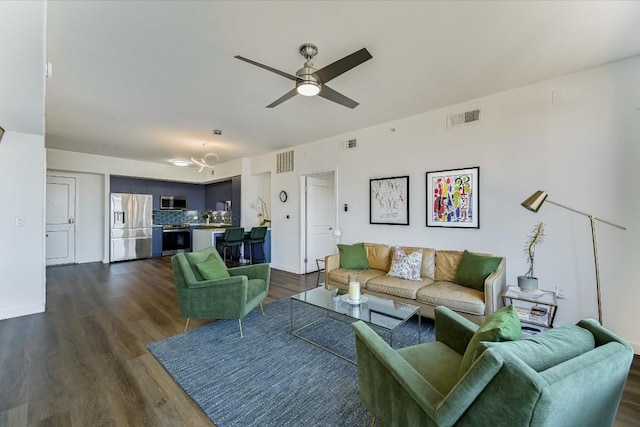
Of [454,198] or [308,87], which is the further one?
[454,198]

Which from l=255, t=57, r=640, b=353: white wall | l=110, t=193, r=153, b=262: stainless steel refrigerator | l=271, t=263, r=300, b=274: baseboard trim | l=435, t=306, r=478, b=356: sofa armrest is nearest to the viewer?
l=435, t=306, r=478, b=356: sofa armrest

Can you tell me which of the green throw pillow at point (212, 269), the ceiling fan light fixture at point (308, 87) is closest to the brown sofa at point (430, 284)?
the green throw pillow at point (212, 269)

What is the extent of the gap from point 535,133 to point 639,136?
2.59 feet

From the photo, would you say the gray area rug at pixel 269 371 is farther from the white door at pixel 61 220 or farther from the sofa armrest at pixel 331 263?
the white door at pixel 61 220

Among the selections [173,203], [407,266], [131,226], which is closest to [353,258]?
[407,266]

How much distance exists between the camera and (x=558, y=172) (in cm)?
292

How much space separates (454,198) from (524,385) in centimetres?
303

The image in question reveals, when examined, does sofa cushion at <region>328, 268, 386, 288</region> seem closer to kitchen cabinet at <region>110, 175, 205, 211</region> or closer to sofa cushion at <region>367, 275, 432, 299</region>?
sofa cushion at <region>367, 275, 432, 299</region>

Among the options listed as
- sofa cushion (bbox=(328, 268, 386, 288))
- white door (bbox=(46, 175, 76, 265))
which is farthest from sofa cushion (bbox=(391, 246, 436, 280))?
white door (bbox=(46, 175, 76, 265))

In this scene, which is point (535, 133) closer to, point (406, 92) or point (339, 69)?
→ point (406, 92)

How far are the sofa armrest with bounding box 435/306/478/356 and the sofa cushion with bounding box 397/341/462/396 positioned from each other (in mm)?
42

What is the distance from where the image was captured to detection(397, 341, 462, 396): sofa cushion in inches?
54.6

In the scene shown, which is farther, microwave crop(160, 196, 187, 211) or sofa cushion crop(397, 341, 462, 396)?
microwave crop(160, 196, 187, 211)

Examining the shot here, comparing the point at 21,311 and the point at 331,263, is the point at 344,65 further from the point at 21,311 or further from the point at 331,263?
the point at 21,311
